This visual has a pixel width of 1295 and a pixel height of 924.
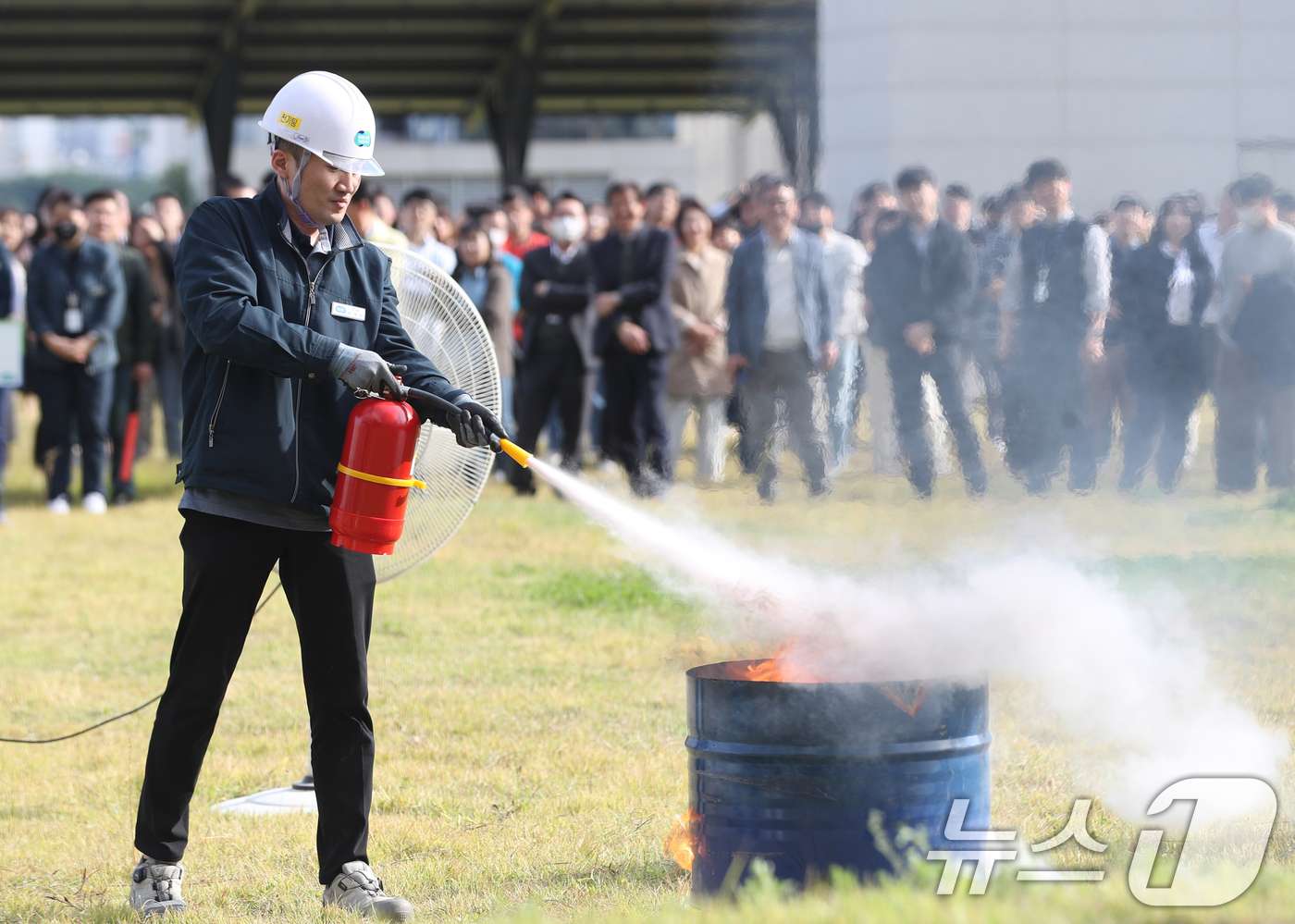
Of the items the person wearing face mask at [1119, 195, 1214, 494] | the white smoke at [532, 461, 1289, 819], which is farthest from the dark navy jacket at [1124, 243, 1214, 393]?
the white smoke at [532, 461, 1289, 819]

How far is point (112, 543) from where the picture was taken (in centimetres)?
1105

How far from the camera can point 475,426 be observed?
13.6 ft

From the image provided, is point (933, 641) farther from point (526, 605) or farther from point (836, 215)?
point (836, 215)

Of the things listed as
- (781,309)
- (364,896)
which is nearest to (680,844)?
(364,896)

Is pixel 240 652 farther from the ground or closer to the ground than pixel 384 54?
closer to the ground

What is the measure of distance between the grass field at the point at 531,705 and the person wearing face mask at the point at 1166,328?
53 centimetres

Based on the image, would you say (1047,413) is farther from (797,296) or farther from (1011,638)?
(1011,638)

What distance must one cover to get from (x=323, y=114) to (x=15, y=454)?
1385 cm

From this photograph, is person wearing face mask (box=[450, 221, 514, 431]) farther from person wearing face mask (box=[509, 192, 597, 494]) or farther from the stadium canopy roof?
the stadium canopy roof

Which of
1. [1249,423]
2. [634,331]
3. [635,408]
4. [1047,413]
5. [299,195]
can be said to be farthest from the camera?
[635,408]

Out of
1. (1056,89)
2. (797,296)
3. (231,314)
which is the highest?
(1056,89)

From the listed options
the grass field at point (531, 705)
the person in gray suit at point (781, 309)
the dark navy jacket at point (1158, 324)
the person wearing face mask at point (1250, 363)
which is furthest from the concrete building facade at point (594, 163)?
the grass field at point (531, 705)

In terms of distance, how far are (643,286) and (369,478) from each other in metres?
8.15

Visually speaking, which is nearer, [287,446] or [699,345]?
[287,446]
